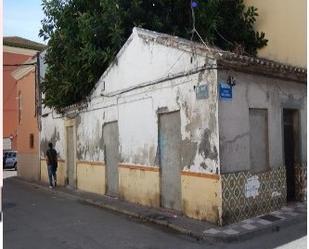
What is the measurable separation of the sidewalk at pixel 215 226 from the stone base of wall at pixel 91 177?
2.14 metres

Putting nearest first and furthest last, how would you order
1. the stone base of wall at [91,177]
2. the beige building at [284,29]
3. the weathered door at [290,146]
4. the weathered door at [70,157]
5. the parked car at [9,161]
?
the weathered door at [290,146]
the beige building at [284,29]
the stone base of wall at [91,177]
the weathered door at [70,157]
the parked car at [9,161]

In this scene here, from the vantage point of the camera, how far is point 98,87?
47.2 feet

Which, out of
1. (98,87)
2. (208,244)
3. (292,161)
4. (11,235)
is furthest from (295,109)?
(11,235)

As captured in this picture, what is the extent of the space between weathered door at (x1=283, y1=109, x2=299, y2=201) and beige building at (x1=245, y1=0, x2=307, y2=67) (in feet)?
7.31

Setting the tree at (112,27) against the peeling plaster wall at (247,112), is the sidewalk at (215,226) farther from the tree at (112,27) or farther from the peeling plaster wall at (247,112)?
the tree at (112,27)

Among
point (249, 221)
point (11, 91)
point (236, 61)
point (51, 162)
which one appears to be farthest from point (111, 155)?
point (11, 91)

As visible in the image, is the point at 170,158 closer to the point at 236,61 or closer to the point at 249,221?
the point at 249,221

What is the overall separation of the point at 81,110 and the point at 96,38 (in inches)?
107

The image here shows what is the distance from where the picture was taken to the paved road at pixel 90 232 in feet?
27.3

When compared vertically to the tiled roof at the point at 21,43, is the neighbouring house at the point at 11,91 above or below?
below

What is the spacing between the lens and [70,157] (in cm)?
1747

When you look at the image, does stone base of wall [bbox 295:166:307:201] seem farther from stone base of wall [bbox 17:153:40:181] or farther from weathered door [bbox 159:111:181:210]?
stone base of wall [bbox 17:153:40:181]

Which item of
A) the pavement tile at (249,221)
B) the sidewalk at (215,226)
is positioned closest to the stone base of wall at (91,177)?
the sidewalk at (215,226)

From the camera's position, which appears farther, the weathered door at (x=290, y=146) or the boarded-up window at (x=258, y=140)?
the weathered door at (x=290, y=146)
